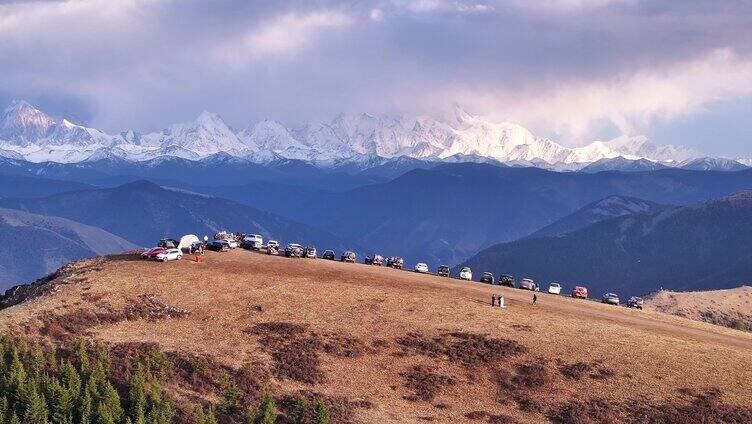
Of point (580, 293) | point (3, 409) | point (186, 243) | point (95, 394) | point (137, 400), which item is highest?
point (186, 243)

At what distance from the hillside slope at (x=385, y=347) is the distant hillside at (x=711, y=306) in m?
63.0

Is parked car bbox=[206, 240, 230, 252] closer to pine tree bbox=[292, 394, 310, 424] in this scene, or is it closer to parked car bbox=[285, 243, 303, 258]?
parked car bbox=[285, 243, 303, 258]

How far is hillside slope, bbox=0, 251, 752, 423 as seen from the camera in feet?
224

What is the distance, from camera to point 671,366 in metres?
76.7

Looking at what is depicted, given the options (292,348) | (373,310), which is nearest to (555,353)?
(373,310)

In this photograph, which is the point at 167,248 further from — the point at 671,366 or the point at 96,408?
the point at 671,366

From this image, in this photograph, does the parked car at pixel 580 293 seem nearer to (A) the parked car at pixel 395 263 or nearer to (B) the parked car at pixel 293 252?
(A) the parked car at pixel 395 263

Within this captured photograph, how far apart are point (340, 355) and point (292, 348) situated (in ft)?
17.8

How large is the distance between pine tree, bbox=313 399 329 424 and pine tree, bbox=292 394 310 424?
136cm

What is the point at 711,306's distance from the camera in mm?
165000

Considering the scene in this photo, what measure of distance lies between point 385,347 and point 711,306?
118 meters

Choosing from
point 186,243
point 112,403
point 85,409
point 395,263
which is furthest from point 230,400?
point 395,263

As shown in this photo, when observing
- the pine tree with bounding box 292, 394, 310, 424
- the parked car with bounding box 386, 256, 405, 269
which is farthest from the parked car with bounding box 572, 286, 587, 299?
the pine tree with bounding box 292, 394, 310, 424

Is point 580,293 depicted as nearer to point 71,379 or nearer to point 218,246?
point 218,246
